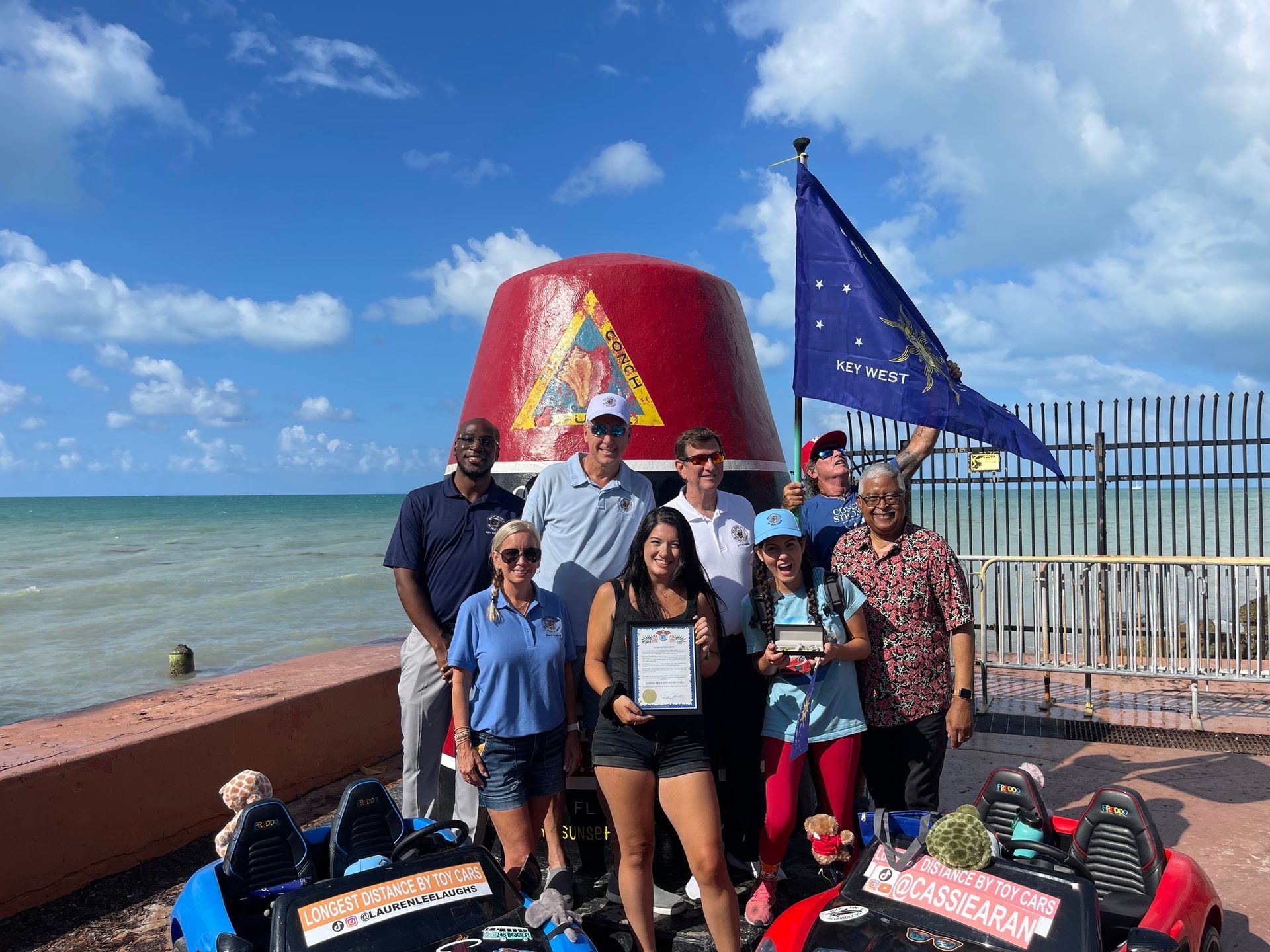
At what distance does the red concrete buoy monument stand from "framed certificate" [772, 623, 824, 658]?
5.78 ft

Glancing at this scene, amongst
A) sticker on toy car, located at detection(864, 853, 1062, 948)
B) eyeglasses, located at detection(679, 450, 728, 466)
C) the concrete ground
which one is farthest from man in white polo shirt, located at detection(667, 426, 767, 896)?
the concrete ground

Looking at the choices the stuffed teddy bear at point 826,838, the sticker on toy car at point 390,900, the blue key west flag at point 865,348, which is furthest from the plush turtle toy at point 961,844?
the blue key west flag at point 865,348

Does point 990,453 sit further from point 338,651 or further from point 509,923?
point 509,923

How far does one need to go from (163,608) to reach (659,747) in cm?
1665

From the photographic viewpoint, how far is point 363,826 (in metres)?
3.34

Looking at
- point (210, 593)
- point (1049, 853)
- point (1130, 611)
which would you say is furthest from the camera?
point (210, 593)

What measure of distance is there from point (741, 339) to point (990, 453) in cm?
545

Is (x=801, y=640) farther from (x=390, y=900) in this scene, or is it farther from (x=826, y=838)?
(x=390, y=900)

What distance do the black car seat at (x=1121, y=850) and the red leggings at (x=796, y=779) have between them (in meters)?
0.84

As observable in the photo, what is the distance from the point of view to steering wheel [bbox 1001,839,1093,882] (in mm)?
2869

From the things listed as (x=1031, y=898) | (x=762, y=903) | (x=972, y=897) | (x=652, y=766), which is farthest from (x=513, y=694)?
(x=1031, y=898)

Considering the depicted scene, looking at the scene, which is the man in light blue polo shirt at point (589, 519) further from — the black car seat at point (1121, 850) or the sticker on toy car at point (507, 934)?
the black car seat at point (1121, 850)

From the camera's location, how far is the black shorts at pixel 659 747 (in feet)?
10.4

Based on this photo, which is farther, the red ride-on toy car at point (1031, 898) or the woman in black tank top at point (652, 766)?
the woman in black tank top at point (652, 766)
